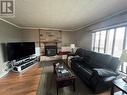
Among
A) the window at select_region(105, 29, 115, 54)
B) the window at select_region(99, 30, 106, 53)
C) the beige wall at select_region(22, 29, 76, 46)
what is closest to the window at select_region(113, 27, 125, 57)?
the window at select_region(105, 29, 115, 54)

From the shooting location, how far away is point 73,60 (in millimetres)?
4402

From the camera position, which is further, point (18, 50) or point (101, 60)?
point (18, 50)

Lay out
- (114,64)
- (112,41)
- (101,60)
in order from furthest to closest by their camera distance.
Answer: (112,41)
(101,60)
(114,64)

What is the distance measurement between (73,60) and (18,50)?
2819 mm

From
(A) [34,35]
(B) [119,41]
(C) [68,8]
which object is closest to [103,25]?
(B) [119,41]

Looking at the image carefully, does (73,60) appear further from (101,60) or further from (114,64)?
(114,64)

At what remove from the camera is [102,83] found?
7.89 feet

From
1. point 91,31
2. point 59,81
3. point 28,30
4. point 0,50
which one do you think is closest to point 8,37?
point 0,50

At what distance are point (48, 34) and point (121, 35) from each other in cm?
501

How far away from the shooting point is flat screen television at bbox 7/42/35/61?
3.82 metres

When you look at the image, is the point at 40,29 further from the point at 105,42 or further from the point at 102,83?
the point at 102,83

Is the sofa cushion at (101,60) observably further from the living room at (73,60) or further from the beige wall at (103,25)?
the beige wall at (103,25)

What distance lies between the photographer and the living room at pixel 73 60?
2.39 metres

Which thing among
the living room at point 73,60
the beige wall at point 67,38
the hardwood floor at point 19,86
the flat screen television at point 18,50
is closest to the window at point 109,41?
the living room at point 73,60
